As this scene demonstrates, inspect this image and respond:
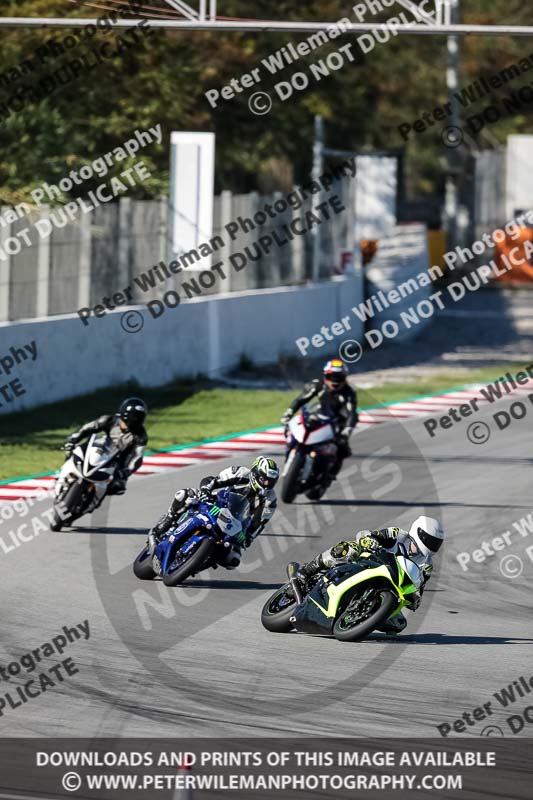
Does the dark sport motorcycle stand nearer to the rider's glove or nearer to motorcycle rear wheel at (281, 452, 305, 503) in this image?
the rider's glove

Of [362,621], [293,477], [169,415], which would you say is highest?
[362,621]

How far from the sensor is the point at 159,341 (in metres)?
27.2

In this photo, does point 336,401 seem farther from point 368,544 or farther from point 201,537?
point 368,544

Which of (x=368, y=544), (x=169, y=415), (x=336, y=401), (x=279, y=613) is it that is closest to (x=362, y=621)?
(x=368, y=544)

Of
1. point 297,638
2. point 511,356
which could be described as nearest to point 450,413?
point 511,356

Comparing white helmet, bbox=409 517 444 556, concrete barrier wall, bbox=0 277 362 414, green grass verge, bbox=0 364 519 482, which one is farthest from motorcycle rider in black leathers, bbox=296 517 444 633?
concrete barrier wall, bbox=0 277 362 414

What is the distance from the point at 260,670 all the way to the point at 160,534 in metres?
2.97

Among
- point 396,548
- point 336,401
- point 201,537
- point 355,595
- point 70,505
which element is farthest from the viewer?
point 336,401

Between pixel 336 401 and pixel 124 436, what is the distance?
11.1 ft

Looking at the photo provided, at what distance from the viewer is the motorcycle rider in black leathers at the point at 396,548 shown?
11664mm

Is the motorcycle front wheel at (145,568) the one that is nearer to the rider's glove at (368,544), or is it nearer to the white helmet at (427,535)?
the rider's glove at (368,544)

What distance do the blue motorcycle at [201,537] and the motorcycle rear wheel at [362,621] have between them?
187 centimetres

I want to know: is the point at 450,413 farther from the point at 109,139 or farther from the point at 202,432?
the point at 109,139

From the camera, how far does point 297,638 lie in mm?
11844
